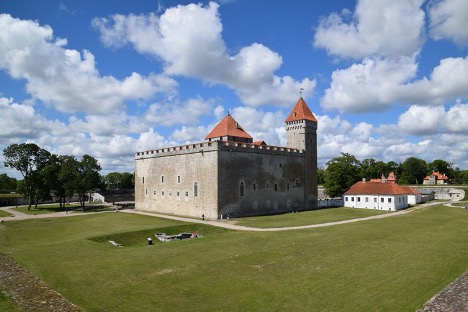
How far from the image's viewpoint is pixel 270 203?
4212cm

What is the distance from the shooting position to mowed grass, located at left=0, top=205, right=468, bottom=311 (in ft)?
39.1

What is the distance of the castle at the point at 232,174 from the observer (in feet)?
122

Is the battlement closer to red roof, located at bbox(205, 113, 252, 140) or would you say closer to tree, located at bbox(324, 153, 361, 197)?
red roof, located at bbox(205, 113, 252, 140)

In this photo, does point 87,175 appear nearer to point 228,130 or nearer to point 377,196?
point 228,130

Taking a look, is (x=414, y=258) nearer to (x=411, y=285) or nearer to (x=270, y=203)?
(x=411, y=285)

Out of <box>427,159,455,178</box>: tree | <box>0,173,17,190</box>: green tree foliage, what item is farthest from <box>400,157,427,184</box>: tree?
<box>0,173,17,190</box>: green tree foliage

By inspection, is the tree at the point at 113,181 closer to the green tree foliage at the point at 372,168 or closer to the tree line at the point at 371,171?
the tree line at the point at 371,171

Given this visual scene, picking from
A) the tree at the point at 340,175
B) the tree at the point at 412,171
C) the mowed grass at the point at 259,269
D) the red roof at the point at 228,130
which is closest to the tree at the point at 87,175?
the red roof at the point at 228,130

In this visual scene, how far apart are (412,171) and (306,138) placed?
82.3 meters

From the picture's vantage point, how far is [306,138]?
4759 cm

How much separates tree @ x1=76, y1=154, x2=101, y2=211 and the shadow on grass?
27.1m

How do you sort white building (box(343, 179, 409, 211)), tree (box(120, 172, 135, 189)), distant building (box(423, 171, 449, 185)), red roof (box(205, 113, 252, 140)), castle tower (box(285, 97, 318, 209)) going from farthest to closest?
distant building (box(423, 171, 449, 185)) < tree (box(120, 172, 135, 189)) < castle tower (box(285, 97, 318, 209)) < white building (box(343, 179, 409, 211)) < red roof (box(205, 113, 252, 140))

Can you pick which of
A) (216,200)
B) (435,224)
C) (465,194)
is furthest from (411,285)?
(465,194)

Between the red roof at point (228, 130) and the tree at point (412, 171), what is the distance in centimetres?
8734
